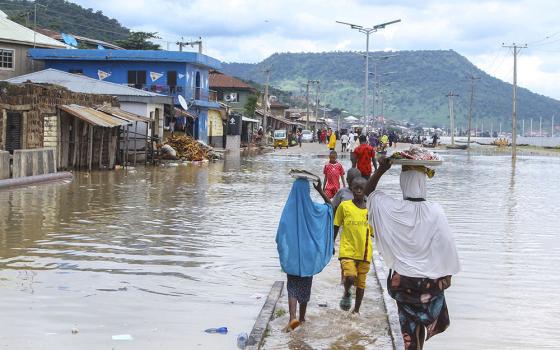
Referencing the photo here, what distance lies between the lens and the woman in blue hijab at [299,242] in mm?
7160

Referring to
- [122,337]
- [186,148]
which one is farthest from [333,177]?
[186,148]

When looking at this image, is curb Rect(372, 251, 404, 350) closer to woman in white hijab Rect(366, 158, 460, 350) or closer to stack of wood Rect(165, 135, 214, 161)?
woman in white hijab Rect(366, 158, 460, 350)

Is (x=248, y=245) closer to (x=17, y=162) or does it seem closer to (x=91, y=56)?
(x=17, y=162)

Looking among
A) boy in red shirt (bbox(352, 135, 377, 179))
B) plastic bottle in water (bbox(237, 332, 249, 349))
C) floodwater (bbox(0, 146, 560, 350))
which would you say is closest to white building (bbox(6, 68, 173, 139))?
floodwater (bbox(0, 146, 560, 350))

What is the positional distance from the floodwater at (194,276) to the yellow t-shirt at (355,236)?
1.97 ft

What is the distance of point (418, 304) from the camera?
5.57 meters

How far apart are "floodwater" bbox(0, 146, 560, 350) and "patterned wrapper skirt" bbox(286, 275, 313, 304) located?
0.31m

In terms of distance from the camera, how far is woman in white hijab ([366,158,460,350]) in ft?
18.3

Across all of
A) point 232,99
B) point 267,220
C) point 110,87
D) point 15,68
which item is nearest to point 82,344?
point 267,220

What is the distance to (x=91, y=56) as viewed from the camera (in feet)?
165

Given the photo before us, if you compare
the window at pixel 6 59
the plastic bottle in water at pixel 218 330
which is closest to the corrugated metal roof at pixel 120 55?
the window at pixel 6 59

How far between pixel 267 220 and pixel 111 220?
2.94 meters

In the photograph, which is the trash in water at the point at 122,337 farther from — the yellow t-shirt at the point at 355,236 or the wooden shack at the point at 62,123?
the wooden shack at the point at 62,123

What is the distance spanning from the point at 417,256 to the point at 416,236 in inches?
5.5
